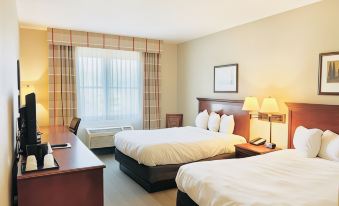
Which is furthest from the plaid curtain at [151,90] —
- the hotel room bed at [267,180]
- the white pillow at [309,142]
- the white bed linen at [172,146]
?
the white pillow at [309,142]

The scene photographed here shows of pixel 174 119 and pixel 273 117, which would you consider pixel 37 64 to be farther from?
pixel 273 117

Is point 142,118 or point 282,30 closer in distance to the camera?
point 282,30

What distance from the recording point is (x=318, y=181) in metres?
2.17

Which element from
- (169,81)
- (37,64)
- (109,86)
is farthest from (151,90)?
(37,64)

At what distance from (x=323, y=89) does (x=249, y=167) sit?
1604 millimetres

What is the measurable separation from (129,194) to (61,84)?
279 cm

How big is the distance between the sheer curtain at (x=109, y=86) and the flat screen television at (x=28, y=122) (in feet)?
9.29

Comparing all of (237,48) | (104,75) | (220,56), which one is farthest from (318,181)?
(104,75)

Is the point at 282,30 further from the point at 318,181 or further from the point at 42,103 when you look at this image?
the point at 42,103

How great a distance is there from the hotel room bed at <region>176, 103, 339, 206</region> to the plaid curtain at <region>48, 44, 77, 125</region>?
132 inches

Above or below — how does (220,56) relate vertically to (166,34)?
below

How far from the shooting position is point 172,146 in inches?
141

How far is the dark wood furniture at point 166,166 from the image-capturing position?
11.2 feet

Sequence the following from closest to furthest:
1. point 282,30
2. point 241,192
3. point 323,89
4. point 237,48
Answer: point 241,192, point 323,89, point 282,30, point 237,48
